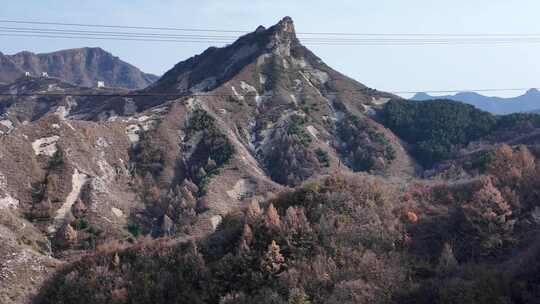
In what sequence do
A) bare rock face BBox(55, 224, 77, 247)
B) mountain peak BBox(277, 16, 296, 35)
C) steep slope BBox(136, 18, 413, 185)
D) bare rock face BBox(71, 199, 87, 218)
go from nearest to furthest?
bare rock face BBox(55, 224, 77, 247)
bare rock face BBox(71, 199, 87, 218)
steep slope BBox(136, 18, 413, 185)
mountain peak BBox(277, 16, 296, 35)

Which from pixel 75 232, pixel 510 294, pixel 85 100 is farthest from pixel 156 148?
pixel 85 100

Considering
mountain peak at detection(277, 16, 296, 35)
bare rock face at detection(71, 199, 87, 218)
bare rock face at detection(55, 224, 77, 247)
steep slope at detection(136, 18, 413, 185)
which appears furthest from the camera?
mountain peak at detection(277, 16, 296, 35)

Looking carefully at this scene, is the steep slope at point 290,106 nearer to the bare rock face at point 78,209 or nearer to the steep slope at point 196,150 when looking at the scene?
the steep slope at point 196,150

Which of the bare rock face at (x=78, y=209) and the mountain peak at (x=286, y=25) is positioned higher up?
the mountain peak at (x=286, y=25)

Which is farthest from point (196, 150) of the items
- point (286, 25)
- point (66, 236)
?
point (286, 25)

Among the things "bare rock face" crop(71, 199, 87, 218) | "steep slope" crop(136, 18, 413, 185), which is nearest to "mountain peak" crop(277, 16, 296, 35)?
"steep slope" crop(136, 18, 413, 185)

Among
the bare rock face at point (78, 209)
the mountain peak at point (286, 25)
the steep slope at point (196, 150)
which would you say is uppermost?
the mountain peak at point (286, 25)

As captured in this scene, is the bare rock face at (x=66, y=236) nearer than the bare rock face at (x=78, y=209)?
Yes

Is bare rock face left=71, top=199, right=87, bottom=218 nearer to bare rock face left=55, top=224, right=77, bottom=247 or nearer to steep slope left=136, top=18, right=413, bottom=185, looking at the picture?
bare rock face left=55, top=224, right=77, bottom=247

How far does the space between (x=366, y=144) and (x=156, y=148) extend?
3382 cm

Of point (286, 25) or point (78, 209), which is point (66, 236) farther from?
point (286, 25)

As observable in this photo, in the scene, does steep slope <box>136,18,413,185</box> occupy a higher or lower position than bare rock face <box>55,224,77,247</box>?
higher

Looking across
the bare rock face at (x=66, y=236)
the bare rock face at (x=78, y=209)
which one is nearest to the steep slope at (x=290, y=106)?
the bare rock face at (x=78, y=209)

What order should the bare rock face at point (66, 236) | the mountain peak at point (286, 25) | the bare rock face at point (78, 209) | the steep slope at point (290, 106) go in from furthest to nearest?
1. the mountain peak at point (286, 25)
2. the steep slope at point (290, 106)
3. the bare rock face at point (78, 209)
4. the bare rock face at point (66, 236)
